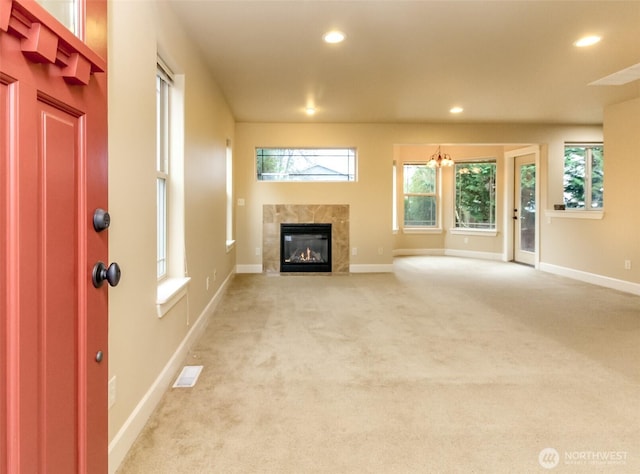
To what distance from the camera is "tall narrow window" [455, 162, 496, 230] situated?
27.9ft

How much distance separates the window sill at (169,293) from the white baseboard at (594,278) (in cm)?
542

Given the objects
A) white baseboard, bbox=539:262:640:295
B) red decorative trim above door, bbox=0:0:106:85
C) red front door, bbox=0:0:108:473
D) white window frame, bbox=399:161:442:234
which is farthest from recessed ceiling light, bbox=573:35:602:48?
white window frame, bbox=399:161:442:234

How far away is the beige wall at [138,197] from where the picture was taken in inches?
64.5

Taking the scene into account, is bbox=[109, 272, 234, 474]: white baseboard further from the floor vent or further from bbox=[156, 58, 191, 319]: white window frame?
bbox=[156, 58, 191, 319]: white window frame

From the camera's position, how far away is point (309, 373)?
256 centimetres

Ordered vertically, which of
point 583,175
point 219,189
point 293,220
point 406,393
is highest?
point 583,175

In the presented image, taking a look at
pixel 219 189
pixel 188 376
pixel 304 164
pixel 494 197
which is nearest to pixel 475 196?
pixel 494 197

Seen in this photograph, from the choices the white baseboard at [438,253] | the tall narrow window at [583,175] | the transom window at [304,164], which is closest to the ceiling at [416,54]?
the transom window at [304,164]

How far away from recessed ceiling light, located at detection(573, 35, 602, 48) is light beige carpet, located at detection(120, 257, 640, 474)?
8.15 feet

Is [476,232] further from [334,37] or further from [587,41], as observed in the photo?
[334,37]

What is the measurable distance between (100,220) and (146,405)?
1315 mm

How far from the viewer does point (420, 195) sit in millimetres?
9086

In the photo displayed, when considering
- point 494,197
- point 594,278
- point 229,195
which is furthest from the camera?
point 494,197

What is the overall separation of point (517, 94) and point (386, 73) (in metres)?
1.94
